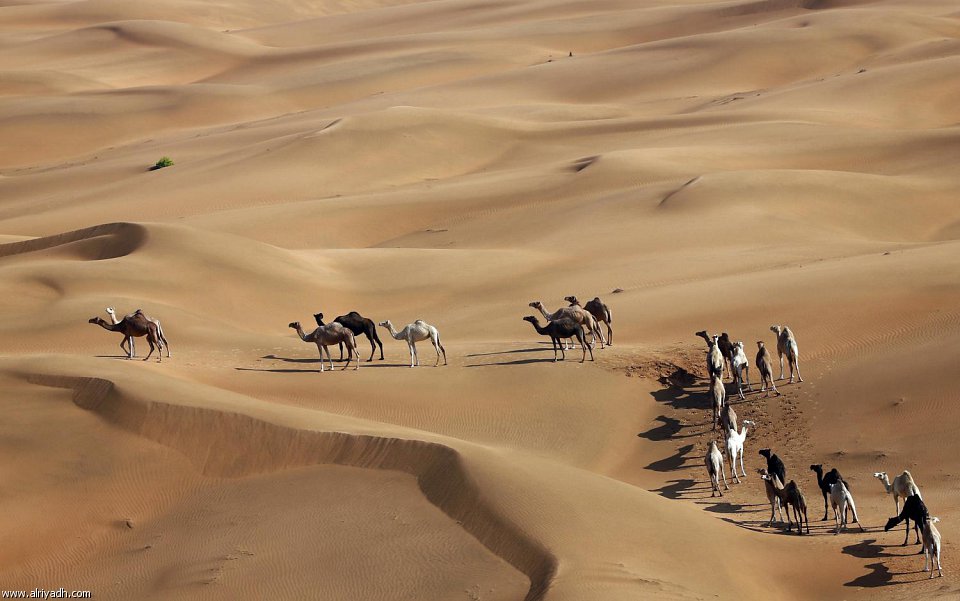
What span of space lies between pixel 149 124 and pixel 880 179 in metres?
43.3

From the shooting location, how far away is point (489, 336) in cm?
2392

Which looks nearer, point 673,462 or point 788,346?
point 673,462

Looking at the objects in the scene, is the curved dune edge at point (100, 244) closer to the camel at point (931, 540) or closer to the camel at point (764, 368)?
the camel at point (764, 368)

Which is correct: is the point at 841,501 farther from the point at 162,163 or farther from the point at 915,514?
the point at 162,163

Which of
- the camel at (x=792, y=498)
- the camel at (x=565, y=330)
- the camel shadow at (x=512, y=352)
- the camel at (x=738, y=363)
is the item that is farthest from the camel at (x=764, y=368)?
the camel at (x=792, y=498)

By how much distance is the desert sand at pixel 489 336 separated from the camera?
42.1 ft

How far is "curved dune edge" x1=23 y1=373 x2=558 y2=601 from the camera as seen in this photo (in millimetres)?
13062

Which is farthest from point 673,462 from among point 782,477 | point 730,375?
point 730,375

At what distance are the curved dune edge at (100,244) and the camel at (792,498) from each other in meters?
18.9

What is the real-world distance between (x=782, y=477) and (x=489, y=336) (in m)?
10.1

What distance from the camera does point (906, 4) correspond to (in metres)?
78.0

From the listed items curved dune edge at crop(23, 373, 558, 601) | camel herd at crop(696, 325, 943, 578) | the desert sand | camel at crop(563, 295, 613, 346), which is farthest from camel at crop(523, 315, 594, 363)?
curved dune edge at crop(23, 373, 558, 601)

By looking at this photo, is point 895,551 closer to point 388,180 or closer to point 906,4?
point 388,180

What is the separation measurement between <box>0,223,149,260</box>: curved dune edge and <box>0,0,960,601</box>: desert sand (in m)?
0.14
